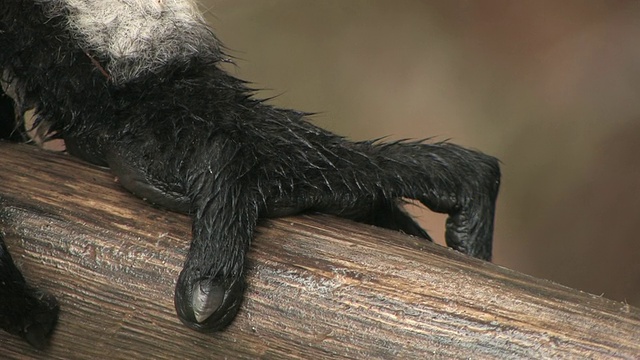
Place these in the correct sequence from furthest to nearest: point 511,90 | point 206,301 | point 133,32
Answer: point 511,90, point 133,32, point 206,301

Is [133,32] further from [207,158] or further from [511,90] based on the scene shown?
[511,90]

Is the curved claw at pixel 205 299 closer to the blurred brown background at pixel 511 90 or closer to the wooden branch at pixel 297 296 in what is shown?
the wooden branch at pixel 297 296

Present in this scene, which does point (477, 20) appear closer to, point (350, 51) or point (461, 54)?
point (461, 54)

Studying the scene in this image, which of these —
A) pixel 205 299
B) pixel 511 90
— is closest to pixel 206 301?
pixel 205 299

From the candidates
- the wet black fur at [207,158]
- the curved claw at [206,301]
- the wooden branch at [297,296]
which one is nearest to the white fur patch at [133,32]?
the wet black fur at [207,158]

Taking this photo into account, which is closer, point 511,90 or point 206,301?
point 206,301

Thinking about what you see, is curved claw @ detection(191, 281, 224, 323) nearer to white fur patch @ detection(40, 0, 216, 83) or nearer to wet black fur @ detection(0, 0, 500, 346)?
wet black fur @ detection(0, 0, 500, 346)
